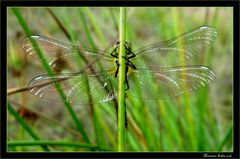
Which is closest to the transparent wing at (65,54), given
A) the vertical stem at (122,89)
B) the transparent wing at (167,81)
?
the transparent wing at (167,81)

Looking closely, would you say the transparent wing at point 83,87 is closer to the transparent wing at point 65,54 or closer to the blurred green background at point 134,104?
the transparent wing at point 65,54

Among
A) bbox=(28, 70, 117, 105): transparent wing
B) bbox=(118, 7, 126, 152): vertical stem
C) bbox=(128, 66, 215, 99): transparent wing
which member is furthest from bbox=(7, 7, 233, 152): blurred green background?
bbox=(118, 7, 126, 152): vertical stem

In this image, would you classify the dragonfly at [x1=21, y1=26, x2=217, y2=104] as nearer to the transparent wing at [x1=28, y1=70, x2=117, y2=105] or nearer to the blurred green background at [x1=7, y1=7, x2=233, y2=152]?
the transparent wing at [x1=28, y1=70, x2=117, y2=105]

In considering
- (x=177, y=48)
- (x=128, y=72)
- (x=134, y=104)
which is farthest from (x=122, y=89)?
(x=134, y=104)

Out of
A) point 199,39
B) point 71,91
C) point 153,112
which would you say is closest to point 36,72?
point 153,112

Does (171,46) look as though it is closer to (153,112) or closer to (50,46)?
(50,46)

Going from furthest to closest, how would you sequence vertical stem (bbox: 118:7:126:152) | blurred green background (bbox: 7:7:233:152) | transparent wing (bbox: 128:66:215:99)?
blurred green background (bbox: 7:7:233:152)
transparent wing (bbox: 128:66:215:99)
vertical stem (bbox: 118:7:126:152)
